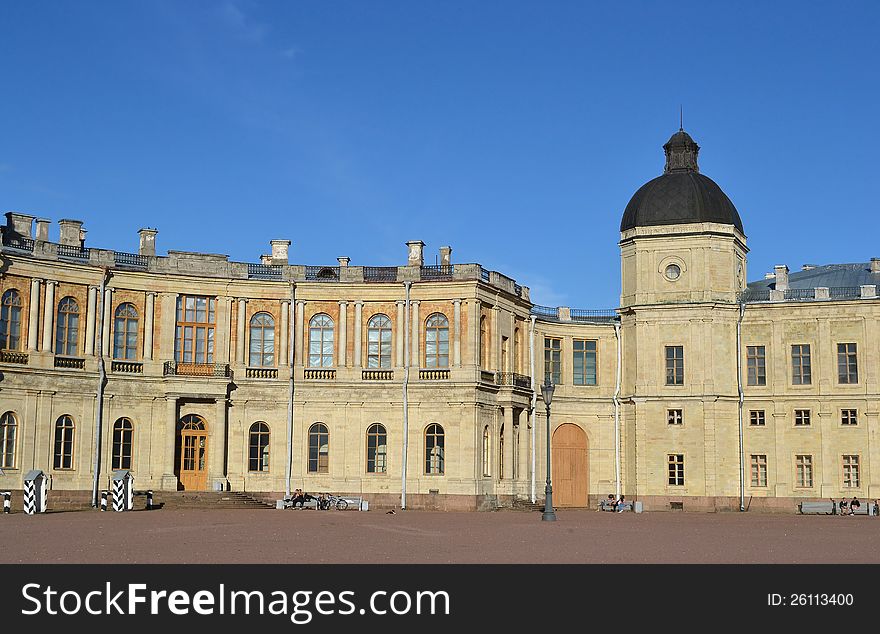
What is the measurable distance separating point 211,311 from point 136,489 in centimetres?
825

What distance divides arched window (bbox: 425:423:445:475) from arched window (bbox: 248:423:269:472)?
280 inches

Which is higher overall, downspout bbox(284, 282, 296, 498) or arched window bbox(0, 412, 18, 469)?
downspout bbox(284, 282, 296, 498)

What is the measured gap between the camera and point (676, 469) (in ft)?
181

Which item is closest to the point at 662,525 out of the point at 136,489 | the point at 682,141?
the point at 136,489

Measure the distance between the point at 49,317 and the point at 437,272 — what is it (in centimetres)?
1662

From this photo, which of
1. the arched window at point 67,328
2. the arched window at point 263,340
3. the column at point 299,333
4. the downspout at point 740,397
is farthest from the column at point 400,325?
the downspout at point 740,397

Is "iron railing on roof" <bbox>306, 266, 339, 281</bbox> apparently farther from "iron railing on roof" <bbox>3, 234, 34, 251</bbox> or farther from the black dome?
the black dome

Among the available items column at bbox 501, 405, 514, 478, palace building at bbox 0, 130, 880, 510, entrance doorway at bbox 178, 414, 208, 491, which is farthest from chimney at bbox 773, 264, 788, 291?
entrance doorway at bbox 178, 414, 208, 491

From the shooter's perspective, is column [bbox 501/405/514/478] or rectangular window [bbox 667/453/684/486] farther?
rectangular window [bbox 667/453/684/486]

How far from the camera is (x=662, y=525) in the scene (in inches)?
1485

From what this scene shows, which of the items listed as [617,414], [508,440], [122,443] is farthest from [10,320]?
[617,414]

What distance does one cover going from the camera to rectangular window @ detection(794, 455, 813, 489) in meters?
54.8

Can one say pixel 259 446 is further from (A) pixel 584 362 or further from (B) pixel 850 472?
(B) pixel 850 472

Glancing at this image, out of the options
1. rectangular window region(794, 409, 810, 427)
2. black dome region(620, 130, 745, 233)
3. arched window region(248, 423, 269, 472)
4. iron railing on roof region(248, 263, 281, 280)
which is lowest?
arched window region(248, 423, 269, 472)
